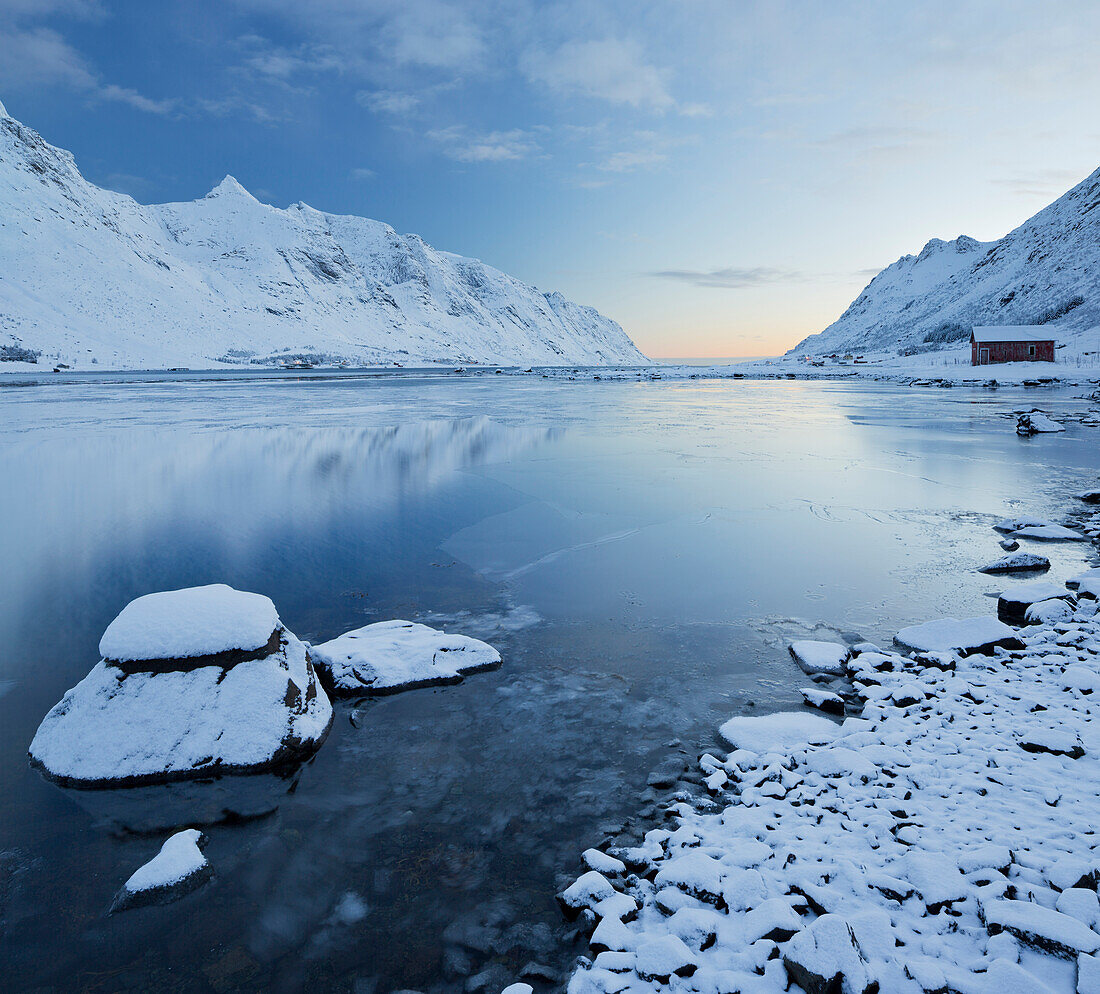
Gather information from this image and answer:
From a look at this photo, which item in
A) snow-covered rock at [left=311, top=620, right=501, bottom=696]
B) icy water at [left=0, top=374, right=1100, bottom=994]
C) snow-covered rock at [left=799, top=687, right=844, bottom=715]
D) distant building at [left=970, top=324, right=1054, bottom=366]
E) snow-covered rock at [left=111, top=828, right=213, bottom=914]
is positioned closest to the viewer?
icy water at [left=0, top=374, right=1100, bottom=994]

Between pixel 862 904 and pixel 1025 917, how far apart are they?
74 centimetres

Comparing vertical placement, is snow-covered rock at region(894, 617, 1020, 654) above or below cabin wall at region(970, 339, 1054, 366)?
below

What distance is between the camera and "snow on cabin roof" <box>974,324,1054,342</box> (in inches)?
2618

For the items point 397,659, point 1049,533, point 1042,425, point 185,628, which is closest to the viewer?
point 185,628

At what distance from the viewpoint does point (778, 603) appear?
27.2ft

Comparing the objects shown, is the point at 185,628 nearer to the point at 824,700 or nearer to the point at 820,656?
the point at 824,700

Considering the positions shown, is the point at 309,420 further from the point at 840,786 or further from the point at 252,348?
the point at 252,348

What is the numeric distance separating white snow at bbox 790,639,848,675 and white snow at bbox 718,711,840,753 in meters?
1.05

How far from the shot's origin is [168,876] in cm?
402

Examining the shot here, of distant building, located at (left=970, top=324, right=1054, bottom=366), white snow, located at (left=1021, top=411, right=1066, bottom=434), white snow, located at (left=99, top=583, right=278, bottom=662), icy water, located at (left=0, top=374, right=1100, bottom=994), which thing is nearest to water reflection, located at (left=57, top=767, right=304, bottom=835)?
icy water, located at (left=0, top=374, right=1100, bottom=994)

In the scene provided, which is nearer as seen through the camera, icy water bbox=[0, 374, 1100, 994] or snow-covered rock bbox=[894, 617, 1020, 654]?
icy water bbox=[0, 374, 1100, 994]

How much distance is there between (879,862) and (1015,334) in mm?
83660

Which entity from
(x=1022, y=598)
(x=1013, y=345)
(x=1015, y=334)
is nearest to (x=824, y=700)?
(x=1022, y=598)

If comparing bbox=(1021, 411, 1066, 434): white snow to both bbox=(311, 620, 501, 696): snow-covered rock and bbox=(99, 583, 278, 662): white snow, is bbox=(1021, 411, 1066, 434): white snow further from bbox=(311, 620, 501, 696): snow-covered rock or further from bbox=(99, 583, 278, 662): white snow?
bbox=(99, 583, 278, 662): white snow
